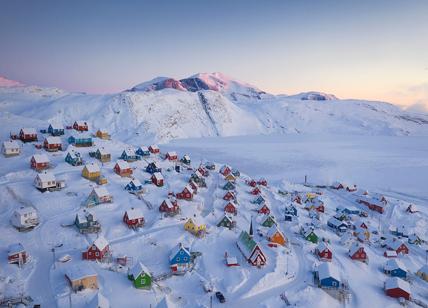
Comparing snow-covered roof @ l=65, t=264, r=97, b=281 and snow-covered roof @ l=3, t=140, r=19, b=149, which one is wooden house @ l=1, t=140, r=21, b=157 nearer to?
snow-covered roof @ l=3, t=140, r=19, b=149

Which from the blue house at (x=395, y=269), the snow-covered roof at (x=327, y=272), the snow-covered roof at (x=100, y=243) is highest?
the snow-covered roof at (x=100, y=243)

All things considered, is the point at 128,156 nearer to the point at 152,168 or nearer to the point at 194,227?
the point at 152,168

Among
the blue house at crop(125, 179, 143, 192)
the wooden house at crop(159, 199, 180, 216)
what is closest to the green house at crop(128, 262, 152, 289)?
the wooden house at crop(159, 199, 180, 216)

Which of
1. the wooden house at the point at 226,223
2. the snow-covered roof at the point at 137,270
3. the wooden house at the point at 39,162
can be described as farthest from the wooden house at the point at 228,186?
the snow-covered roof at the point at 137,270

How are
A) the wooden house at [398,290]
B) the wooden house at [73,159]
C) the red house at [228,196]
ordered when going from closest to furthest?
1. the wooden house at [398,290]
2. the wooden house at [73,159]
3. the red house at [228,196]

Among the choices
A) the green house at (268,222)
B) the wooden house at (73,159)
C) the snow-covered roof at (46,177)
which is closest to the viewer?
the snow-covered roof at (46,177)

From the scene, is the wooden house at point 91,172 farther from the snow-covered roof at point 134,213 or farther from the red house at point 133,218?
the snow-covered roof at point 134,213

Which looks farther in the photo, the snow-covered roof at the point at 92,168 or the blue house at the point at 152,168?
the blue house at the point at 152,168

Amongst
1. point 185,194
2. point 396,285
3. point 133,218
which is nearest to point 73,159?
point 185,194
